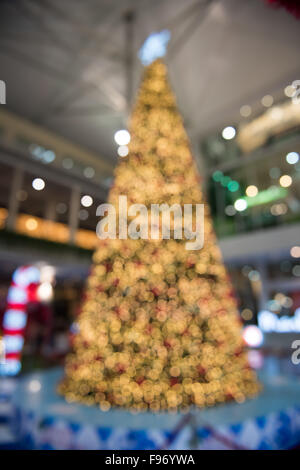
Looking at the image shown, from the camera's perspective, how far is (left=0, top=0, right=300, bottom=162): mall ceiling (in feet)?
25.2

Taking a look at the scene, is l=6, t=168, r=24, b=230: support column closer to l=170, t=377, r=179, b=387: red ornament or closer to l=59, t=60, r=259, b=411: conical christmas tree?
l=59, t=60, r=259, b=411: conical christmas tree

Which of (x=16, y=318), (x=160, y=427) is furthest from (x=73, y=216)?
(x=160, y=427)

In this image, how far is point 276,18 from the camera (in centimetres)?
755

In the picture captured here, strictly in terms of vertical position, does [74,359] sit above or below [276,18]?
below

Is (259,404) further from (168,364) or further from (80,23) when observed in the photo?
(80,23)

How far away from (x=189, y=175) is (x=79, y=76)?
8903 mm

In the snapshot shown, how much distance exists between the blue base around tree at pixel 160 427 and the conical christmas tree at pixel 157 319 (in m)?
0.21

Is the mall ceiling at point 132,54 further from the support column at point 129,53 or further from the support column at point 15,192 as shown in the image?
the support column at point 15,192

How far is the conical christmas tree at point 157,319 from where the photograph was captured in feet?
9.93

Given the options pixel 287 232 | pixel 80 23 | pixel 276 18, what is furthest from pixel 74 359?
pixel 276 18

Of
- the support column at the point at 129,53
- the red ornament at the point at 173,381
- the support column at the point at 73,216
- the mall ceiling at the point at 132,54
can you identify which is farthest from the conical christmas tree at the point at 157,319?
the support column at the point at 129,53

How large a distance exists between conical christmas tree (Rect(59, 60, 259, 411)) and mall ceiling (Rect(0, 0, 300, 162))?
5.70m

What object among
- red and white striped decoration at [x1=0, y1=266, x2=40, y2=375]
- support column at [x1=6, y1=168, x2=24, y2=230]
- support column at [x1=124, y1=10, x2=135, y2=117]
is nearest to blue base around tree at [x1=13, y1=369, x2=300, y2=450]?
red and white striped decoration at [x1=0, y1=266, x2=40, y2=375]

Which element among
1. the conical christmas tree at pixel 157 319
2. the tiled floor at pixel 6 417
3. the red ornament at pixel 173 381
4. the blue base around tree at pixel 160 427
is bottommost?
the tiled floor at pixel 6 417
